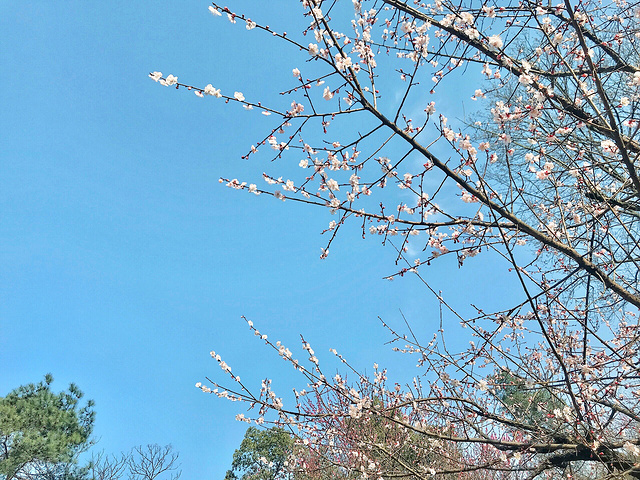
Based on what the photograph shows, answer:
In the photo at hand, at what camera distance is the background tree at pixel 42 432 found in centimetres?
1245

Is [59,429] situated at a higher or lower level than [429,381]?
higher

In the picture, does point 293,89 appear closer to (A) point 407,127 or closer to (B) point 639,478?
(A) point 407,127

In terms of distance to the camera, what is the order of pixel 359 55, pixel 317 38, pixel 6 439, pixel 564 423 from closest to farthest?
pixel 317 38 → pixel 359 55 → pixel 564 423 → pixel 6 439

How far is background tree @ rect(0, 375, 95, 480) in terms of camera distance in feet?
40.8

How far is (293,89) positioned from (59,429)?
16.7 metres

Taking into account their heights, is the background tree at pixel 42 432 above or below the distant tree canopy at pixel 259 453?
above

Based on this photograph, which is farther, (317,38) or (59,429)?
(59,429)

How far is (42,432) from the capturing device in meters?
13.6

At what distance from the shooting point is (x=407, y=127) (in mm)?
2221

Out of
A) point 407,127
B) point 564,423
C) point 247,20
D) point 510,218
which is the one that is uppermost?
point 247,20

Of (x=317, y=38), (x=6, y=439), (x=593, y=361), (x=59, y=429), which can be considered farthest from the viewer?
(x=59, y=429)

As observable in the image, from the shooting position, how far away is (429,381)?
4.00m

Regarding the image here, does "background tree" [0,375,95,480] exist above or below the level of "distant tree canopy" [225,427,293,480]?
above

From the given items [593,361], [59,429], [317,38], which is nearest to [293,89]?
[317,38]
